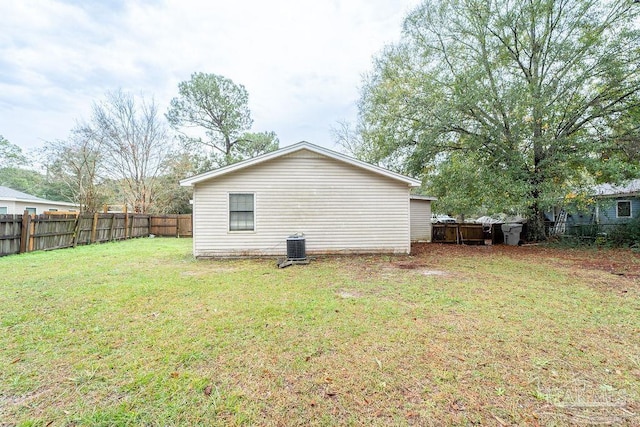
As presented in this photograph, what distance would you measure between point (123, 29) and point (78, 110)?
8.41 m

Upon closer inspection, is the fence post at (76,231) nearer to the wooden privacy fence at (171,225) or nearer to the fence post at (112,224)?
the fence post at (112,224)

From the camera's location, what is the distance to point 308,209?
8.62 meters

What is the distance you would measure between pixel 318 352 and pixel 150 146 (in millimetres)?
20199

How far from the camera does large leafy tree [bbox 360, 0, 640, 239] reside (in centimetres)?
940

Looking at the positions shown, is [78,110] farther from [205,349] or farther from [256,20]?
[205,349]

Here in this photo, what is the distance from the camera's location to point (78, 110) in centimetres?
1541

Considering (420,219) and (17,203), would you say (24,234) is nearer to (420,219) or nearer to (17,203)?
(17,203)

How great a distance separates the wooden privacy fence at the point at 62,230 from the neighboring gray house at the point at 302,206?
545cm

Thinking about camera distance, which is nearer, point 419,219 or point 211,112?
point 419,219

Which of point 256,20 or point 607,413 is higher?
point 256,20

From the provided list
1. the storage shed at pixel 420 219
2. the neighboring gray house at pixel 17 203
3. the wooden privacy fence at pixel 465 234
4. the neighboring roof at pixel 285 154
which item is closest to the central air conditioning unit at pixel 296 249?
the neighboring roof at pixel 285 154

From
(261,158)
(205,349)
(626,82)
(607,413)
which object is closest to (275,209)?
(261,158)

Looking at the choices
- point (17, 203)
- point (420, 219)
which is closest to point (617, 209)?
point (420, 219)

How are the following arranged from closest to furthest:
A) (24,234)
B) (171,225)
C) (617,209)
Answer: (24,234) < (617,209) < (171,225)
